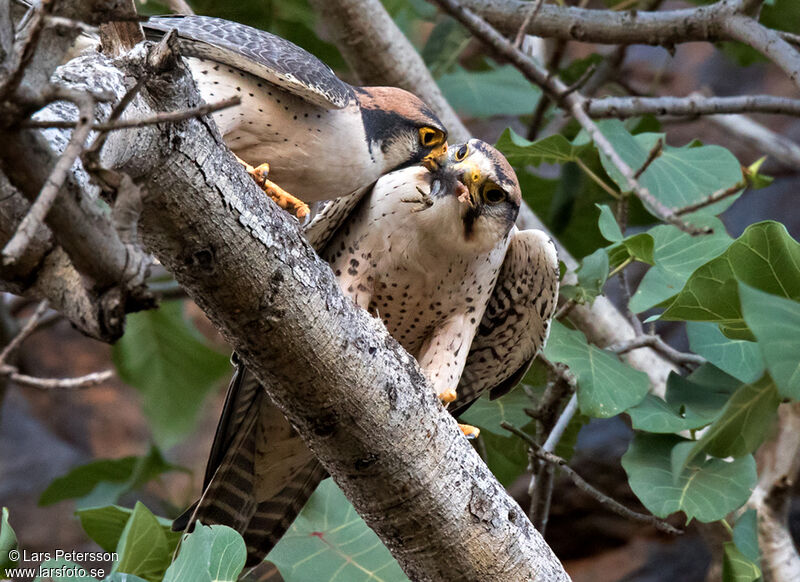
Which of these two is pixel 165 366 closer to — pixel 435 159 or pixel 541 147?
pixel 541 147

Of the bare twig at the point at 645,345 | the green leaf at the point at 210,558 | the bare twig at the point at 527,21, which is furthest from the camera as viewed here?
the bare twig at the point at 527,21

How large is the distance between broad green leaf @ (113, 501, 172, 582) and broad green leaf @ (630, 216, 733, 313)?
130 centimetres

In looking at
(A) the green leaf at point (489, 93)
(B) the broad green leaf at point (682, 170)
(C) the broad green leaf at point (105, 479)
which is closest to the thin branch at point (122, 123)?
(B) the broad green leaf at point (682, 170)

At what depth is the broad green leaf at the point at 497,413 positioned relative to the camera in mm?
2680

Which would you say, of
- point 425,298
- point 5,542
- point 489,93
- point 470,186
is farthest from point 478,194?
point 489,93

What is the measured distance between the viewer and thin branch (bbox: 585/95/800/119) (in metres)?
2.89

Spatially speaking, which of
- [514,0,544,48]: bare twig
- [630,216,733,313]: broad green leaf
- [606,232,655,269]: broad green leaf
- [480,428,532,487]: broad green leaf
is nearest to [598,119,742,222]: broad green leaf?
[630,216,733,313]: broad green leaf

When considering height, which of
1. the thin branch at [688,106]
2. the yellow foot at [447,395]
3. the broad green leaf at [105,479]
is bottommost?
the broad green leaf at [105,479]

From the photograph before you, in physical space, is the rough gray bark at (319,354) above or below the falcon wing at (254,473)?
above

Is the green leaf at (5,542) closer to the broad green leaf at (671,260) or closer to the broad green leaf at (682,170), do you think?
the broad green leaf at (671,260)

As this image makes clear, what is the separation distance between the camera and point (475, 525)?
1.73 metres

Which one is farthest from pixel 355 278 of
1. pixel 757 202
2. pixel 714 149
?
pixel 757 202

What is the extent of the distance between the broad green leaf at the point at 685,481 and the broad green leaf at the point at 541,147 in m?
0.97

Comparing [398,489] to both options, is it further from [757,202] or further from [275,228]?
[757,202]
